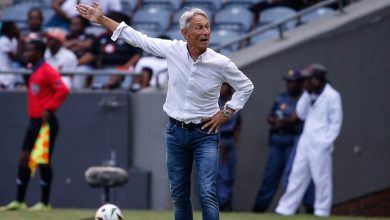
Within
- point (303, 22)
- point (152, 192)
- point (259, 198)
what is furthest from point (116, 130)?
point (303, 22)

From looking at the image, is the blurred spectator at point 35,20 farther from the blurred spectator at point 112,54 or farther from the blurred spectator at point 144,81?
the blurred spectator at point 144,81

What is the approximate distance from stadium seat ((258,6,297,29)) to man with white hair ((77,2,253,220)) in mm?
7525

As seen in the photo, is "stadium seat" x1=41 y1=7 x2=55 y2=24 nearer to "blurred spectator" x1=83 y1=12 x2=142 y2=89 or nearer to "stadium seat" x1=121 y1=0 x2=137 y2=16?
"stadium seat" x1=121 y1=0 x2=137 y2=16

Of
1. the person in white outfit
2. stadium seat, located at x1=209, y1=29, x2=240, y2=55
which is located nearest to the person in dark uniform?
the person in white outfit

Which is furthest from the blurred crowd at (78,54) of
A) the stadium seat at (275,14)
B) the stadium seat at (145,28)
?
the stadium seat at (275,14)

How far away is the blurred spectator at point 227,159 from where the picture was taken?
14789 mm

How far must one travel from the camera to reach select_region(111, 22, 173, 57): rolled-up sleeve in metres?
9.12

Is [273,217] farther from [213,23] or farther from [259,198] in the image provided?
[213,23]

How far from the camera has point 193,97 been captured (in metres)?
9.02

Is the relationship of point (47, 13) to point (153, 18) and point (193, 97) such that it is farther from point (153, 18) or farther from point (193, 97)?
point (193, 97)

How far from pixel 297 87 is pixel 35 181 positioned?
3.90 metres

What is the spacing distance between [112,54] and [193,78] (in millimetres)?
7767

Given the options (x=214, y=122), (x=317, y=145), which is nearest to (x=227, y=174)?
(x=317, y=145)

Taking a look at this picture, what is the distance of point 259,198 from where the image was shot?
1506 cm
